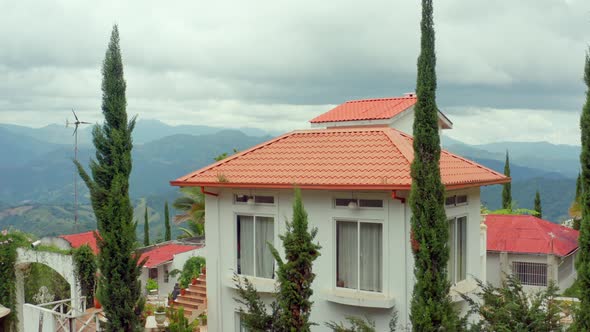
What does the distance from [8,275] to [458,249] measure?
15.9 meters

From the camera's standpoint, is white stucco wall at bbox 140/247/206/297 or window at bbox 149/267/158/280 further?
window at bbox 149/267/158/280

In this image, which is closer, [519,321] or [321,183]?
[519,321]

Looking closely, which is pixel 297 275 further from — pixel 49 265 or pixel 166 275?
pixel 166 275

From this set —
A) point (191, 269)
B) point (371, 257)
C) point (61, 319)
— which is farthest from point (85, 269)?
point (371, 257)

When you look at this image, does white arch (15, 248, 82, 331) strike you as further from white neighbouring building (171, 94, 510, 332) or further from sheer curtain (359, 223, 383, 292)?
sheer curtain (359, 223, 383, 292)

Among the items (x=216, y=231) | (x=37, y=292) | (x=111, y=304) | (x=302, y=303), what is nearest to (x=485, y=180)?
(x=302, y=303)

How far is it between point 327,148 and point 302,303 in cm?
572

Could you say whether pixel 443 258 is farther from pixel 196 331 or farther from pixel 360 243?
pixel 196 331

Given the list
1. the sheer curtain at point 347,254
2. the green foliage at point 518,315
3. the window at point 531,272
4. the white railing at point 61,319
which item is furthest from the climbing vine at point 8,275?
the window at point 531,272

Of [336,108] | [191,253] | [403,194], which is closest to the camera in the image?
[403,194]

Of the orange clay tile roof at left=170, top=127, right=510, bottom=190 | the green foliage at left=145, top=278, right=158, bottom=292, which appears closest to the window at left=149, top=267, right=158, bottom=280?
the green foliage at left=145, top=278, right=158, bottom=292

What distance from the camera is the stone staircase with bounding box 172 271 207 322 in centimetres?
1916

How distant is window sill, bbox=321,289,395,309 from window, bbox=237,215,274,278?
1.88 metres

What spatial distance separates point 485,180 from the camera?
14.1 metres
